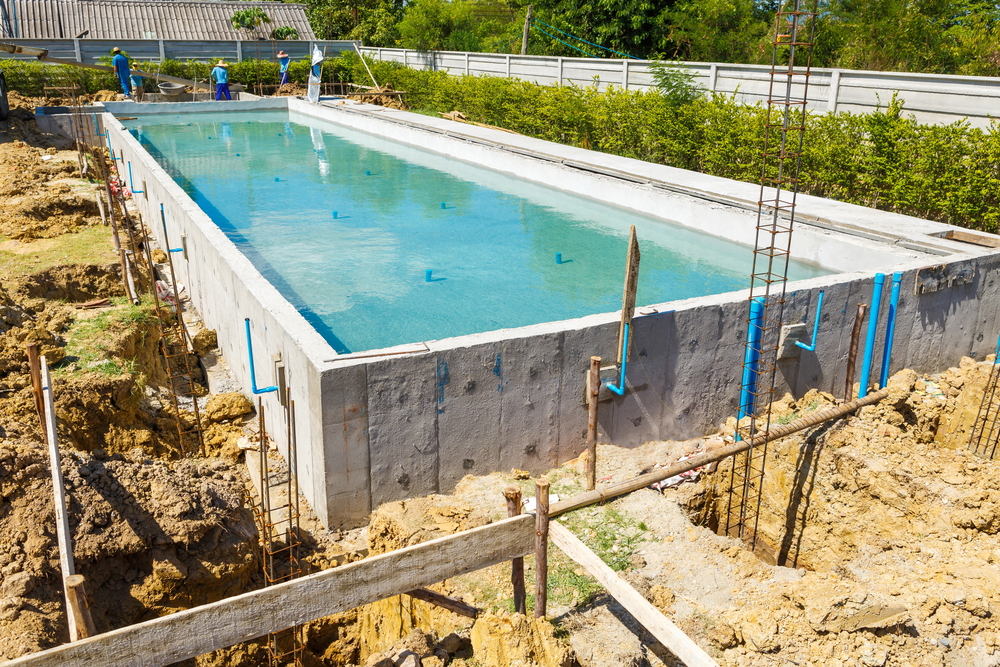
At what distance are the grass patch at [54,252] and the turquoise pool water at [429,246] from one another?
1790 millimetres

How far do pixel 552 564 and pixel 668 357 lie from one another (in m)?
2.56

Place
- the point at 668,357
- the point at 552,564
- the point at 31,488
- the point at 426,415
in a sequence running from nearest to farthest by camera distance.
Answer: the point at 31,488, the point at 552,564, the point at 426,415, the point at 668,357

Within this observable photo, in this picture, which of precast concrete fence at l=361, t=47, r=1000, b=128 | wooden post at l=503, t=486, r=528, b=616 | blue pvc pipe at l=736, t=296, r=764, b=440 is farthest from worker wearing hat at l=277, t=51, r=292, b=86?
wooden post at l=503, t=486, r=528, b=616

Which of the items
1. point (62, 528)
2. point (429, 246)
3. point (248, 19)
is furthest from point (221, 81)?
point (62, 528)

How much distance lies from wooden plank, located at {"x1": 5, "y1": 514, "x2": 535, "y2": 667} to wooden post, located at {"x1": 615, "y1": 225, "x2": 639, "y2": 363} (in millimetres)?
2399

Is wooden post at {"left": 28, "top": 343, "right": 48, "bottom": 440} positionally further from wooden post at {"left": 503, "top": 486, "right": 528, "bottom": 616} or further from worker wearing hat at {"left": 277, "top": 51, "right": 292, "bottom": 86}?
worker wearing hat at {"left": 277, "top": 51, "right": 292, "bottom": 86}

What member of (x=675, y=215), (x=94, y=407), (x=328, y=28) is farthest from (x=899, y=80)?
(x=328, y=28)

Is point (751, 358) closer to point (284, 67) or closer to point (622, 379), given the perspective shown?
point (622, 379)

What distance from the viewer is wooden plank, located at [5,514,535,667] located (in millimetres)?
3520

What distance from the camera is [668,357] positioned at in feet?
23.5

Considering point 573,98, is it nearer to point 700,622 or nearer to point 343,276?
point 343,276

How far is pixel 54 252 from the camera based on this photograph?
37.7ft

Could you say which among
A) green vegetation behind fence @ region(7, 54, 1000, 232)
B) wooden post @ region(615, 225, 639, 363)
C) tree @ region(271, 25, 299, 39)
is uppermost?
tree @ region(271, 25, 299, 39)

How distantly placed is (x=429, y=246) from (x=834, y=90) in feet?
25.8
